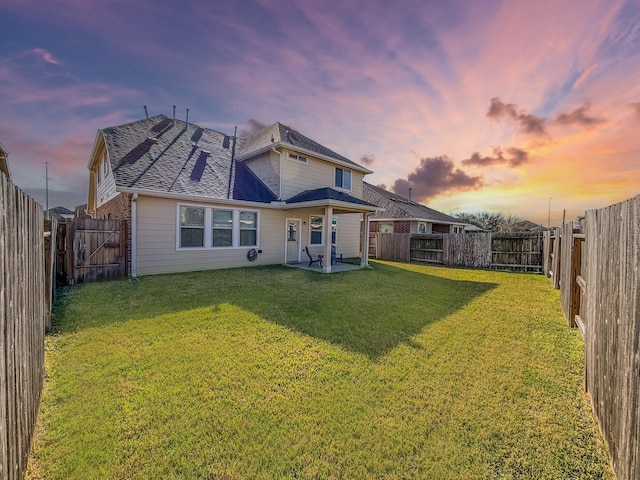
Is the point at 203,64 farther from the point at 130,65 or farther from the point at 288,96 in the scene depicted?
the point at 288,96

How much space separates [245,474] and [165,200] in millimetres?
9579

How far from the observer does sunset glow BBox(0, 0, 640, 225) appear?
625 centimetres

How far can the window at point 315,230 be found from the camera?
14217 millimetres

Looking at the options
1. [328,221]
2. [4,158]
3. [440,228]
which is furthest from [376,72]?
[440,228]

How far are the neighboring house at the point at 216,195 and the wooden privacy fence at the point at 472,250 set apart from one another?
358 cm

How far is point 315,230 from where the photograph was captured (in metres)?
14.5

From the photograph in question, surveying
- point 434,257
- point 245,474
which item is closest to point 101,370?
point 245,474

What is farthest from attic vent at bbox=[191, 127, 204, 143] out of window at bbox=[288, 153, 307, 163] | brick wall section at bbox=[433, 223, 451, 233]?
brick wall section at bbox=[433, 223, 451, 233]

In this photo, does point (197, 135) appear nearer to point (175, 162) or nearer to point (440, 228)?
point (175, 162)

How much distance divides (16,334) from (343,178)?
14816 millimetres

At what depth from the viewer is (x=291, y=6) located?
793cm

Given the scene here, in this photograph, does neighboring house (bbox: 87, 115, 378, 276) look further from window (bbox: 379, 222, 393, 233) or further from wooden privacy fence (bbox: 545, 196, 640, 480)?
wooden privacy fence (bbox: 545, 196, 640, 480)

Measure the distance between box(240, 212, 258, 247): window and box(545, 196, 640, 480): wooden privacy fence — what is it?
10637 mm

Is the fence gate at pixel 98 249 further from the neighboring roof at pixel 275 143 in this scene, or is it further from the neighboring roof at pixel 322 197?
the neighboring roof at pixel 275 143
